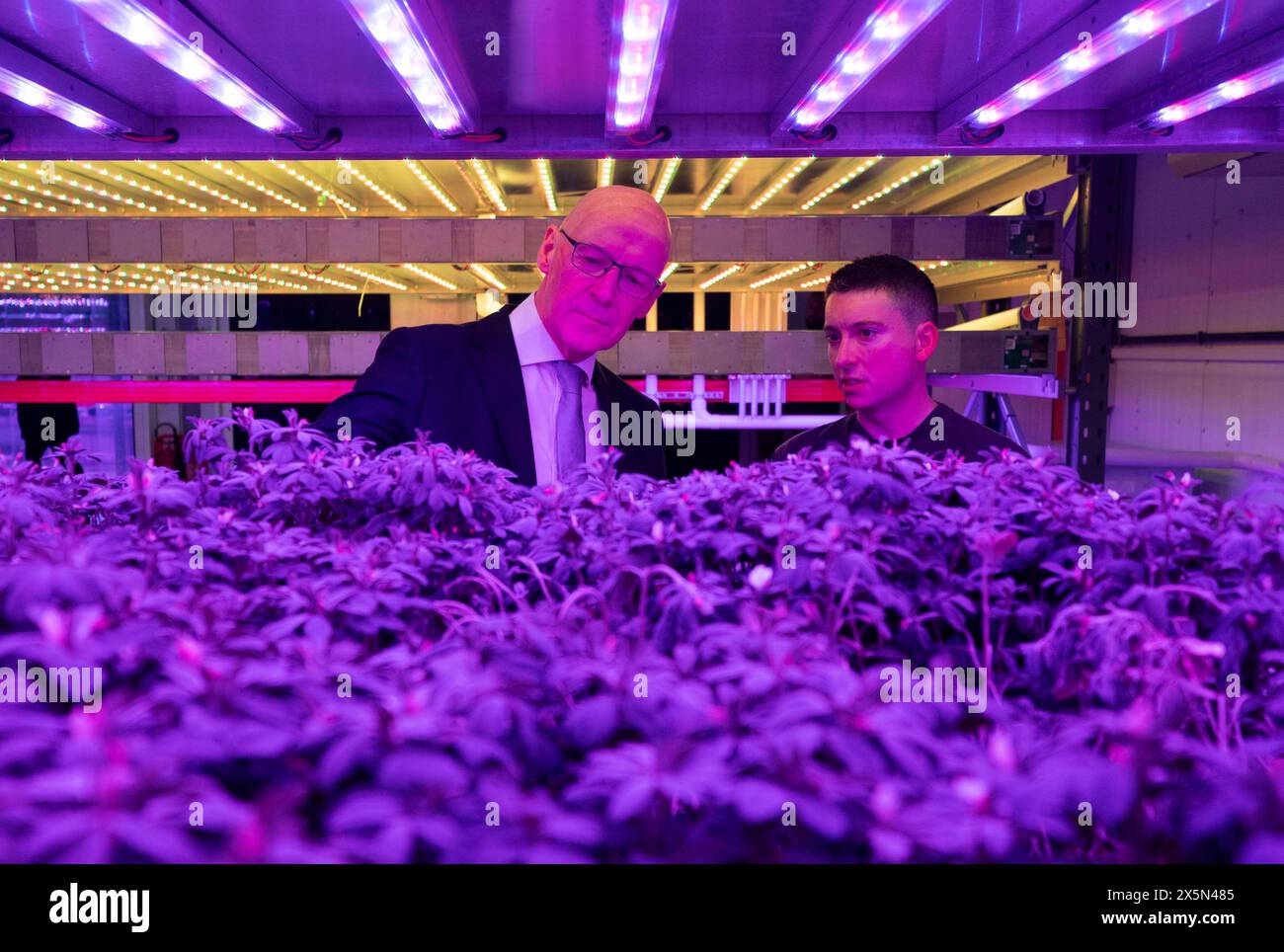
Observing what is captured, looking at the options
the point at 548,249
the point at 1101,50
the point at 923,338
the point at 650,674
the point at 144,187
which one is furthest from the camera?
the point at 144,187

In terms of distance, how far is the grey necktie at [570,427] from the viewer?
2.21 metres

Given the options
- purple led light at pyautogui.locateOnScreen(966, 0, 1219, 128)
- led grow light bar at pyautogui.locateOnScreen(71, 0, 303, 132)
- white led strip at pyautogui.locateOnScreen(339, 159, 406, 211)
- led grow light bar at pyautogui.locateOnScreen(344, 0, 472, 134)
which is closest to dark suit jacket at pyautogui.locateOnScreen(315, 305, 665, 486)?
led grow light bar at pyautogui.locateOnScreen(344, 0, 472, 134)

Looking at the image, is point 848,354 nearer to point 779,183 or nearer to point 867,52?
point 867,52

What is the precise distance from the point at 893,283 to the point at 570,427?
1054 millimetres

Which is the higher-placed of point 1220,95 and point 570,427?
point 1220,95

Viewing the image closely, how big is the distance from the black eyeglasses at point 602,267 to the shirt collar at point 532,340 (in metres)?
0.24

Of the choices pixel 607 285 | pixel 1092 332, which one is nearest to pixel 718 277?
pixel 1092 332

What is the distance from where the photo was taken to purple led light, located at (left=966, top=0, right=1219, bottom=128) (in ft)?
6.43

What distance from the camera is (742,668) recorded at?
744 millimetres

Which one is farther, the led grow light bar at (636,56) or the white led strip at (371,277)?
the white led strip at (371,277)

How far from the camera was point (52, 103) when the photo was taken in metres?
2.54

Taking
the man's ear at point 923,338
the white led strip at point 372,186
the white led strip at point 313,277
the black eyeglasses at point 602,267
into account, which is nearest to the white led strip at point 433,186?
the white led strip at point 372,186

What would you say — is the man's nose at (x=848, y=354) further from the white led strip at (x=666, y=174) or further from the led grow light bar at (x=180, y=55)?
the white led strip at (x=666, y=174)
